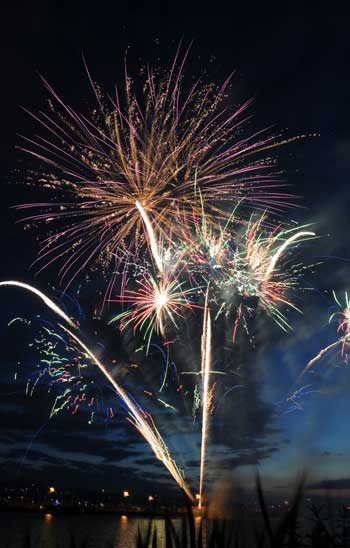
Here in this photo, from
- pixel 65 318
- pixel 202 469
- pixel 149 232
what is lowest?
pixel 202 469

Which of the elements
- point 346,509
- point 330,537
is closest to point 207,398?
point 346,509

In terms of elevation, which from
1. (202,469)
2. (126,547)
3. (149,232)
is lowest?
(126,547)

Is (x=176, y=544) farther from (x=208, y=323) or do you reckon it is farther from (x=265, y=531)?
(x=208, y=323)

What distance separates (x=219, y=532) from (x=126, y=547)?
107m

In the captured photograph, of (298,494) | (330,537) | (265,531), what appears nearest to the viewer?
(298,494)

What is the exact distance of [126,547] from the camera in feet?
326

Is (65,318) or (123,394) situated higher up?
(65,318)

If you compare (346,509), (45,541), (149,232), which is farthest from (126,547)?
(346,509)

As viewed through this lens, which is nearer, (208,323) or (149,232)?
(149,232)

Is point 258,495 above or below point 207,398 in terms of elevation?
below

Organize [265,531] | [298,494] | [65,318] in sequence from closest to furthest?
[298,494] → [265,531] → [65,318]

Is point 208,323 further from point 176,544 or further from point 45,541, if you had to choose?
point 45,541

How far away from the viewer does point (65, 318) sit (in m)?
22.7

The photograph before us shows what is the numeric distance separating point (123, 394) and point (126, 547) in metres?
87.9
